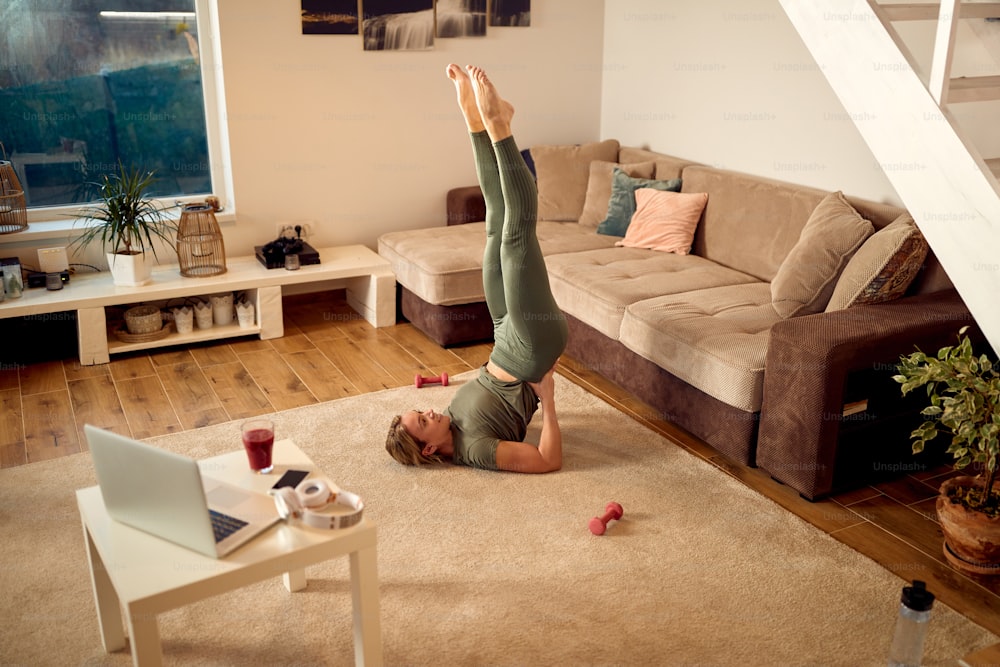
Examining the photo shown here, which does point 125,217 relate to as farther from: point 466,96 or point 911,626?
point 911,626

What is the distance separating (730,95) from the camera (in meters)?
4.66

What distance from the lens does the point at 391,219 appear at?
5.35 metres

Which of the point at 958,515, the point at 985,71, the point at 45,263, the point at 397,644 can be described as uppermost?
the point at 985,71

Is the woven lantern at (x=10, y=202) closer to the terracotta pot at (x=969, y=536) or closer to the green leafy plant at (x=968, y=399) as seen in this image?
the green leafy plant at (x=968, y=399)

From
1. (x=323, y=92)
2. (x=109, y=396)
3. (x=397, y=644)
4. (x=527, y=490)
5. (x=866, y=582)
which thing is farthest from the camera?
(x=323, y=92)

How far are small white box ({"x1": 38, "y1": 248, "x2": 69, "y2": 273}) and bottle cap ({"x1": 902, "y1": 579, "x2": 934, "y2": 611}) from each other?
3.90 metres

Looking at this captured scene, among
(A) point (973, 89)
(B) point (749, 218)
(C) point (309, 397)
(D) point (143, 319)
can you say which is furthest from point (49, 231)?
(A) point (973, 89)

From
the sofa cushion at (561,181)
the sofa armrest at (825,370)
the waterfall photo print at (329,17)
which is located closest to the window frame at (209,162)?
the waterfall photo print at (329,17)

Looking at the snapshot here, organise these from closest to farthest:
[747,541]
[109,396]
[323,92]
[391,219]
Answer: [747,541]
[109,396]
[323,92]
[391,219]

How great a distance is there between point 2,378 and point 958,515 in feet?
13.0

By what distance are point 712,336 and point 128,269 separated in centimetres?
275

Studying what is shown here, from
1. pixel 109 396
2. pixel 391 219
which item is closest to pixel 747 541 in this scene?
pixel 109 396

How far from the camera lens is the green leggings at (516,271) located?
123 inches

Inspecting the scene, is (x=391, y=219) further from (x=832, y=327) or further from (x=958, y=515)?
(x=958, y=515)
